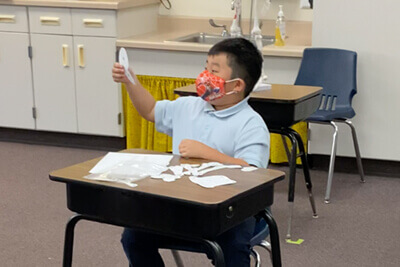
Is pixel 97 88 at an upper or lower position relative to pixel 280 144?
upper

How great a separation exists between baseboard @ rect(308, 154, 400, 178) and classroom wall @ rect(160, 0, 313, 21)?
101 cm

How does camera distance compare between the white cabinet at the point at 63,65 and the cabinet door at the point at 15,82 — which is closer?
the white cabinet at the point at 63,65

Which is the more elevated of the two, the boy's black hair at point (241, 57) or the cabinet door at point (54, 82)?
the boy's black hair at point (241, 57)

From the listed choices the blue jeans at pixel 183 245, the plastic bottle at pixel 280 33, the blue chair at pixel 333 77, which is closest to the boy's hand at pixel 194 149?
the blue jeans at pixel 183 245

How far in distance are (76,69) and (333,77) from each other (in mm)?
1721

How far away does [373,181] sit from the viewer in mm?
4355

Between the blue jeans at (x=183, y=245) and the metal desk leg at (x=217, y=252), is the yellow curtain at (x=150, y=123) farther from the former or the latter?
the metal desk leg at (x=217, y=252)

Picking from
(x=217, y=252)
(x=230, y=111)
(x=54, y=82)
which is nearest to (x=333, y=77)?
(x=54, y=82)

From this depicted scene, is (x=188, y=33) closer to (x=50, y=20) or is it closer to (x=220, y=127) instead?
(x=50, y=20)

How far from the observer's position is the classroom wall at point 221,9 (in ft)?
16.3

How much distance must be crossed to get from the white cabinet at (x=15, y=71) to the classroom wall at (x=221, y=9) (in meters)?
1.04

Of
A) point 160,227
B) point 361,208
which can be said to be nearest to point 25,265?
point 160,227

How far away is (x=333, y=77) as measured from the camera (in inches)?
168

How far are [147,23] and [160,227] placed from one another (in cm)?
340
